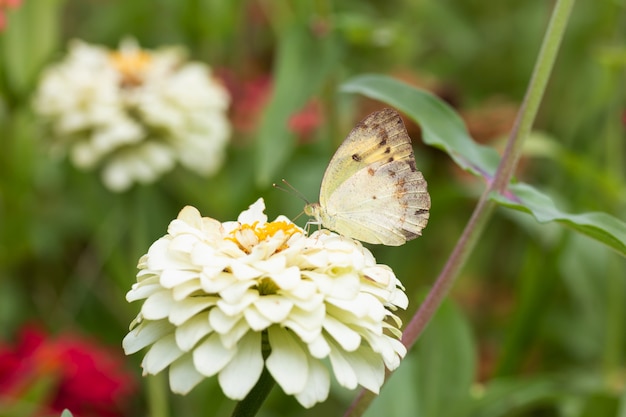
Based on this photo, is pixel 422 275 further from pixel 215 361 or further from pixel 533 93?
pixel 215 361

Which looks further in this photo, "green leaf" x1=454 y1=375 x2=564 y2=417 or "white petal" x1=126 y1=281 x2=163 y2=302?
"green leaf" x1=454 y1=375 x2=564 y2=417

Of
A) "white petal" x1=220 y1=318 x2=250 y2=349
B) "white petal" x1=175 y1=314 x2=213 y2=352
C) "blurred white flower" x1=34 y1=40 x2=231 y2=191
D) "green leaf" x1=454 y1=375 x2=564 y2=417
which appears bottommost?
"green leaf" x1=454 y1=375 x2=564 y2=417

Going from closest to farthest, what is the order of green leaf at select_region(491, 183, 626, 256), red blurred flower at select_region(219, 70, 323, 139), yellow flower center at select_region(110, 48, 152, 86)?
green leaf at select_region(491, 183, 626, 256), yellow flower center at select_region(110, 48, 152, 86), red blurred flower at select_region(219, 70, 323, 139)

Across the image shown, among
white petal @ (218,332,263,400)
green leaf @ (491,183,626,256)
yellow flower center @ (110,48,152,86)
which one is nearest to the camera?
white petal @ (218,332,263,400)

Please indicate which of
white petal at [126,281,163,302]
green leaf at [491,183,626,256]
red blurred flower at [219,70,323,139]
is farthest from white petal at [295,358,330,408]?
red blurred flower at [219,70,323,139]

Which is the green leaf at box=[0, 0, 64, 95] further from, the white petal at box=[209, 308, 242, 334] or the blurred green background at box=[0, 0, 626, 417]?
the white petal at box=[209, 308, 242, 334]

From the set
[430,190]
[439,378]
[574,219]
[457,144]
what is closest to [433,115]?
[457,144]
